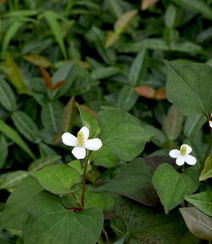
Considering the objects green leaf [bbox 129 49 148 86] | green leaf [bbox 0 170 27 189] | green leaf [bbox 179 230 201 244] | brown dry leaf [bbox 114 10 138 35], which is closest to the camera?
green leaf [bbox 179 230 201 244]

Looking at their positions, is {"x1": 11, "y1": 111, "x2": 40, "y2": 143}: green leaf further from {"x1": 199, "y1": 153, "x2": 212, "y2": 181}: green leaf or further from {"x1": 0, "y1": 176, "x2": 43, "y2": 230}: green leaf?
{"x1": 199, "y1": 153, "x2": 212, "y2": 181}: green leaf

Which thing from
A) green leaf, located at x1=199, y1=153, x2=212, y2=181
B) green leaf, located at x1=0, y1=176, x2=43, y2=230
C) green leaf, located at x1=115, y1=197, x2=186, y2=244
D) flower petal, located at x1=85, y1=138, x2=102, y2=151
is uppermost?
flower petal, located at x1=85, y1=138, x2=102, y2=151

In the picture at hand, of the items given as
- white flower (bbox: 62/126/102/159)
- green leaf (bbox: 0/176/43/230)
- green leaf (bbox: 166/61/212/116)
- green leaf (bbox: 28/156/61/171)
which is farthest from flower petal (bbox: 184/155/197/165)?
green leaf (bbox: 28/156/61/171)

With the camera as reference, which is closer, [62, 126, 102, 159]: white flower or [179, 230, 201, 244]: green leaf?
[62, 126, 102, 159]: white flower

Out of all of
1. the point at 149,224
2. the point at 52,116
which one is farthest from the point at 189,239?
the point at 52,116

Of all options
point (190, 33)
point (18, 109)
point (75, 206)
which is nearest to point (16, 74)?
point (18, 109)

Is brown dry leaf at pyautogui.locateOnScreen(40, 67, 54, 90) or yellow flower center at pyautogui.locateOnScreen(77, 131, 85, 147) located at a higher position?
yellow flower center at pyautogui.locateOnScreen(77, 131, 85, 147)

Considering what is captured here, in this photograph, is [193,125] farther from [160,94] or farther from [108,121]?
[108,121]

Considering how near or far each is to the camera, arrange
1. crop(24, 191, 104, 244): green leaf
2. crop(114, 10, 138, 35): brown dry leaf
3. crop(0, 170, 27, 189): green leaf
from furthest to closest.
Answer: crop(114, 10, 138, 35): brown dry leaf → crop(0, 170, 27, 189): green leaf → crop(24, 191, 104, 244): green leaf
